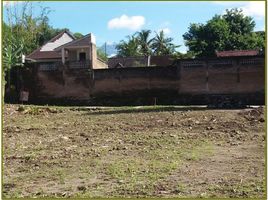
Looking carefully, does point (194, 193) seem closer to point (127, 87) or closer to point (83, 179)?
point (83, 179)

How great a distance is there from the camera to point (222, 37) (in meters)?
41.1

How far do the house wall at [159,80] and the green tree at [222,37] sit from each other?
1446 centimetres

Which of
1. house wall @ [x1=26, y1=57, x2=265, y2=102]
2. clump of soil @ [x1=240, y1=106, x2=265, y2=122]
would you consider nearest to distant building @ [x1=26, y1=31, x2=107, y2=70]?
house wall @ [x1=26, y1=57, x2=265, y2=102]

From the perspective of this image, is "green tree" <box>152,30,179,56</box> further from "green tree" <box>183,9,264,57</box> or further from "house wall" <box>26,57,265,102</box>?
"house wall" <box>26,57,265,102</box>

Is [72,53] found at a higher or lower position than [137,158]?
higher

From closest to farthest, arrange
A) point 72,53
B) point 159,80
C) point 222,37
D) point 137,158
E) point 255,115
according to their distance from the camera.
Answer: point 137,158, point 255,115, point 159,80, point 72,53, point 222,37

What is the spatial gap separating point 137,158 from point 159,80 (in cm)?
1864

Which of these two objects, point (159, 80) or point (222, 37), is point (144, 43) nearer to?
point (222, 37)

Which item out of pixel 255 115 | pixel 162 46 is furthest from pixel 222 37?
pixel 255 115

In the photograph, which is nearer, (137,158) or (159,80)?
(137,158)

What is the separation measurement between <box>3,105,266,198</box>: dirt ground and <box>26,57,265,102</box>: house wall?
10797 mm

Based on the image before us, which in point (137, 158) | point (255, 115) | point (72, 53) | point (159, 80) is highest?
point (72, 53)

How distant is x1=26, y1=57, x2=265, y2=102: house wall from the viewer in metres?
24.5

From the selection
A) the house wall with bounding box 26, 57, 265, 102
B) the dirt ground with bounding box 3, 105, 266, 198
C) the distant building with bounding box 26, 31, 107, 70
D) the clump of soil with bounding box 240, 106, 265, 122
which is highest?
the distant building with bounding box 26, 31, 107, 70
